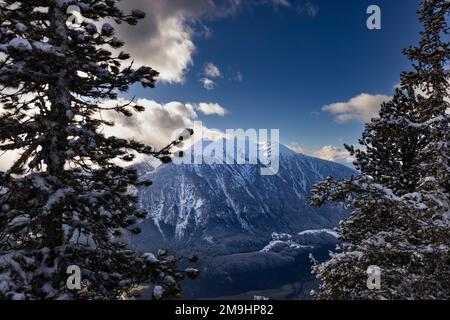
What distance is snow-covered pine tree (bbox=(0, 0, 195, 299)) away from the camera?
6.55 metres

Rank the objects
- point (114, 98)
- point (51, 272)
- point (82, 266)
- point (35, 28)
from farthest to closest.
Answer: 1. point (114, 98)
2. point (35, 28)
3. point (82, 266)
4. point (51, 272)

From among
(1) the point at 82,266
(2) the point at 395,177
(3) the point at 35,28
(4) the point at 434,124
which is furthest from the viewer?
(2) the point at 395,177

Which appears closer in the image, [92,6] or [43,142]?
[43,142]

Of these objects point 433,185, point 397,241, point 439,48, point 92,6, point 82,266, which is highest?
point 92,6

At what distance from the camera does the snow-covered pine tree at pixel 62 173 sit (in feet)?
21.5

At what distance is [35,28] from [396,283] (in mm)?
10559

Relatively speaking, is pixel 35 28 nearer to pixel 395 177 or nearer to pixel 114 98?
pixel 114 98

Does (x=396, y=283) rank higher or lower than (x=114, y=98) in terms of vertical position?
lower

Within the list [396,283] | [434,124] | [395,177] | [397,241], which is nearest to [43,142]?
[397,241]

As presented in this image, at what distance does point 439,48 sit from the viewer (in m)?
8.09

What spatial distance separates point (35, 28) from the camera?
26.7 feet

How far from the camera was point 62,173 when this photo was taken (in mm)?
8016

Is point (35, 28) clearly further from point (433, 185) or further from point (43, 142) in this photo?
point (433, 185)
